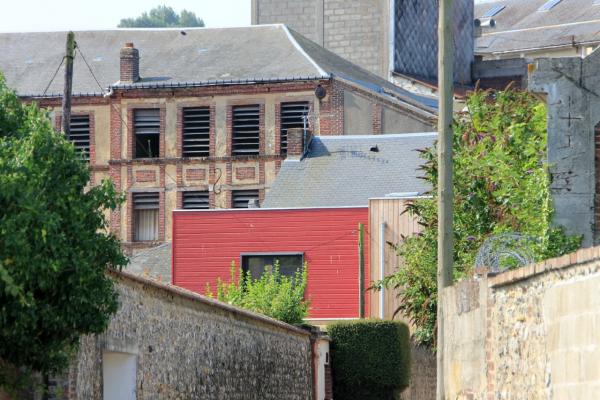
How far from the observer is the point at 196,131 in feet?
185

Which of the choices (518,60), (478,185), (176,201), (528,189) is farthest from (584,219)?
(518,60)

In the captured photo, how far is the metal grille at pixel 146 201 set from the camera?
5647cm

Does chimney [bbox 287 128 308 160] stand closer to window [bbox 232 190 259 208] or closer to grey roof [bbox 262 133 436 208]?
grey roof [bbox 262 133 436 208]

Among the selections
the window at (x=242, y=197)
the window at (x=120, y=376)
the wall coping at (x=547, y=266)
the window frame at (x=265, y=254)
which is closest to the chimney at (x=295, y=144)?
the window frame at (x=265, y=254)

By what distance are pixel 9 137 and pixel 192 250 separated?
2722 cm

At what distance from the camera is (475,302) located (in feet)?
60.6

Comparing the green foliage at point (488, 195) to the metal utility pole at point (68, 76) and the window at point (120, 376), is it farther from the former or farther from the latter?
the metal utility pole at point (68, 76)

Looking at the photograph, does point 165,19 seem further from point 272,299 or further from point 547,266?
Result: point 547,266

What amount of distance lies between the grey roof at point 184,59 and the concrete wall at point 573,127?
33.5 m

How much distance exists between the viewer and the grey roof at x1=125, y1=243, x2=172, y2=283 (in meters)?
48.1

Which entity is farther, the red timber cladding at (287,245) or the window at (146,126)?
the window at (146,126)

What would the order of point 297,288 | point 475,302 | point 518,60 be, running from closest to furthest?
point 475,302
point 297,288
point 518,60

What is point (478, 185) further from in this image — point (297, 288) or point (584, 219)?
point (297, 288)

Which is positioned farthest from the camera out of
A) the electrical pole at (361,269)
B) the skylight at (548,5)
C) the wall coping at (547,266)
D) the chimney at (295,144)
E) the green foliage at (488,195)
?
the skylight at (548,5)
